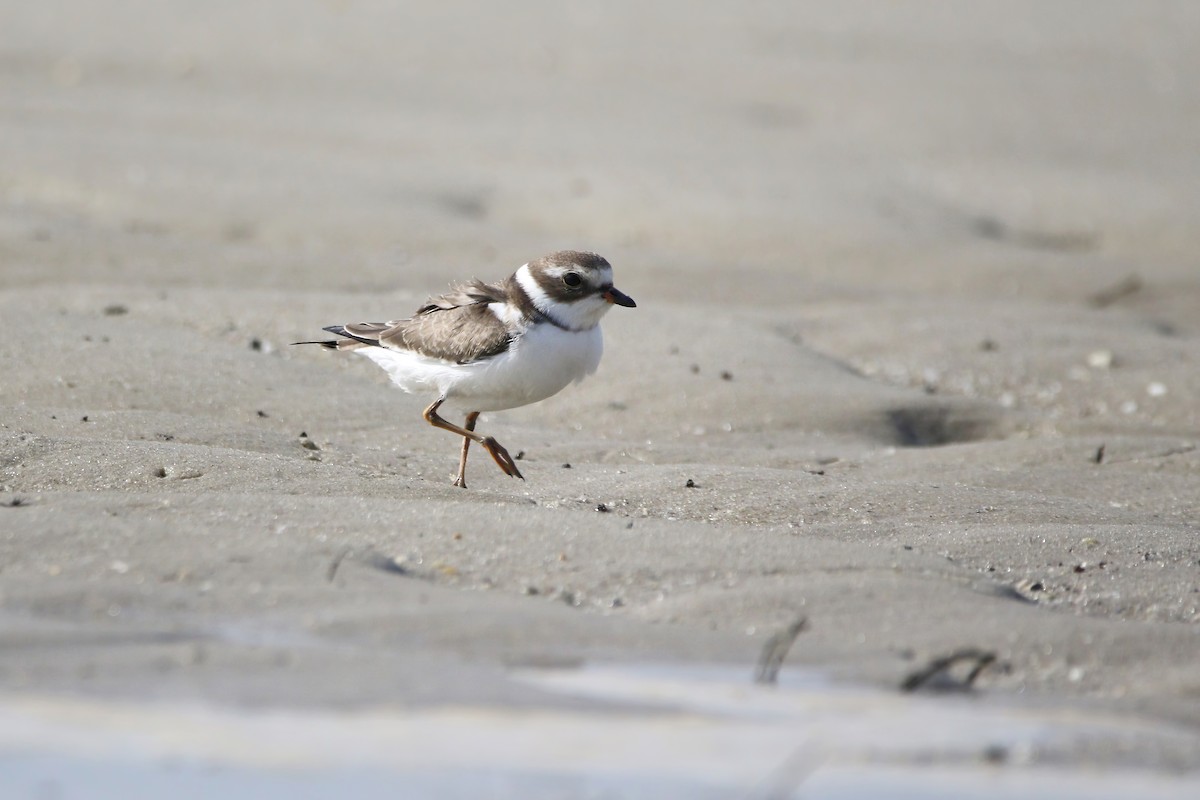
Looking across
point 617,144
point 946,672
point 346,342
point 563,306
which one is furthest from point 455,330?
point 617,144

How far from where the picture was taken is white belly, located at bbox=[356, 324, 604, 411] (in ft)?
18.0

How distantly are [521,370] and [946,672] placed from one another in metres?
2.29

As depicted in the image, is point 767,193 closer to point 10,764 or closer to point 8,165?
point 8,165

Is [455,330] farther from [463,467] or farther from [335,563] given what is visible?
[335,563]

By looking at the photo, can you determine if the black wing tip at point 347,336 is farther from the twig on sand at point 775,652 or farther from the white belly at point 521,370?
the twig on sand at point 775,652

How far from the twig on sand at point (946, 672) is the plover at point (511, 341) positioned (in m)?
2.15

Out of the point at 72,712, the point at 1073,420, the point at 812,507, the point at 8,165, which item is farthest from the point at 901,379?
the point at 8,165

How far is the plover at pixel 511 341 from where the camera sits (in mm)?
5504

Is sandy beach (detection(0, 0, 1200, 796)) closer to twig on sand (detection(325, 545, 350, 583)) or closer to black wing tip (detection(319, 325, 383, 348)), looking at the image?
twig on sand (detection(325, 545, 350, 583))

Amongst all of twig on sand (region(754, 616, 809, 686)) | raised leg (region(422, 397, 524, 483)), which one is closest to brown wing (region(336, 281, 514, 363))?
raised leg (region(422, 397, 524, 483))

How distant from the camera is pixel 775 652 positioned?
3652 millimetres

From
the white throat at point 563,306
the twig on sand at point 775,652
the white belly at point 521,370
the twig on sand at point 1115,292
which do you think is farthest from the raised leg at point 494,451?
the twig on sand at point 1115,292

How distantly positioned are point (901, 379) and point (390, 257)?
3.05 metres

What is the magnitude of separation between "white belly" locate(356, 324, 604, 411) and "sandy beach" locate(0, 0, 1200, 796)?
306mm
